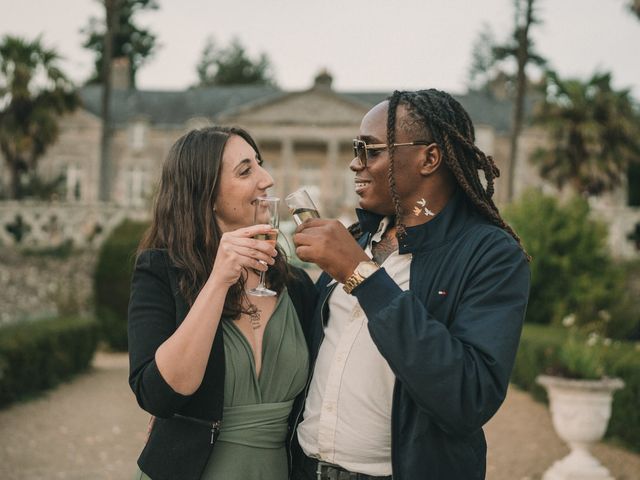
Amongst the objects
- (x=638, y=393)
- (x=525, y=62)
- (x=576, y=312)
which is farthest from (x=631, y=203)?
(x=638, y=393)

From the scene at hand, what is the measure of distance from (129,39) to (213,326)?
134ft

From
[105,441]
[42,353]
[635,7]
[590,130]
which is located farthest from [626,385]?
[590,130]

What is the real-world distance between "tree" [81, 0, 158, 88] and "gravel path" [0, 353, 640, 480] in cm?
2477

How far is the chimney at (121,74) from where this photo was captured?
141ft

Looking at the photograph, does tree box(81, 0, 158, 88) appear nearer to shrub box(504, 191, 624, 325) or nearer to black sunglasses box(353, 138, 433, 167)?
shrub box(504, 191, 624, 325)

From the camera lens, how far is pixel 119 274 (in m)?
18.4

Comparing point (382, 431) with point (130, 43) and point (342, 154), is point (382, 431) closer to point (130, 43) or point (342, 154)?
point (342, 154)

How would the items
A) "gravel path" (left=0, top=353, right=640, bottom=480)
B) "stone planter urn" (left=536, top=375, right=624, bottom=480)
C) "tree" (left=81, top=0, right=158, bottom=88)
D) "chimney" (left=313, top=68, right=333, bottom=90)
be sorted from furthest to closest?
1. "chimney" (left=313, top=68, right=333, bottom=90)
2. "tree" (left=81, top=0, right=158, bottom=88)
3. "gravel path" (left=0, top=353, right=640, bottom=480)
4. "stone planter urn" (left=536, top=375, right=624, bottom=480)

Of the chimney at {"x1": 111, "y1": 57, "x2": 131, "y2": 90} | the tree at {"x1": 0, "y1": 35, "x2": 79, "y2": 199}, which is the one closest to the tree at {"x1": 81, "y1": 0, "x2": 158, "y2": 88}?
the chimney at {"x1": 111, "y1": 57, "x2": 131, "y2": 90}

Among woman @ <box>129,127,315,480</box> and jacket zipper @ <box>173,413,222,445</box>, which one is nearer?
woman @ <box>129,127,315,480</box>

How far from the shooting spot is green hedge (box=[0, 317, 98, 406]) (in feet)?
33.7

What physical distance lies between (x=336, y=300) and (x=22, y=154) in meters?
25.3

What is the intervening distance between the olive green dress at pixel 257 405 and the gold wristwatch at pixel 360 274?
1.93 ft

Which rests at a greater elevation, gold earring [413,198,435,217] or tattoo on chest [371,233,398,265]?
gold earring [413,198,435,217]
